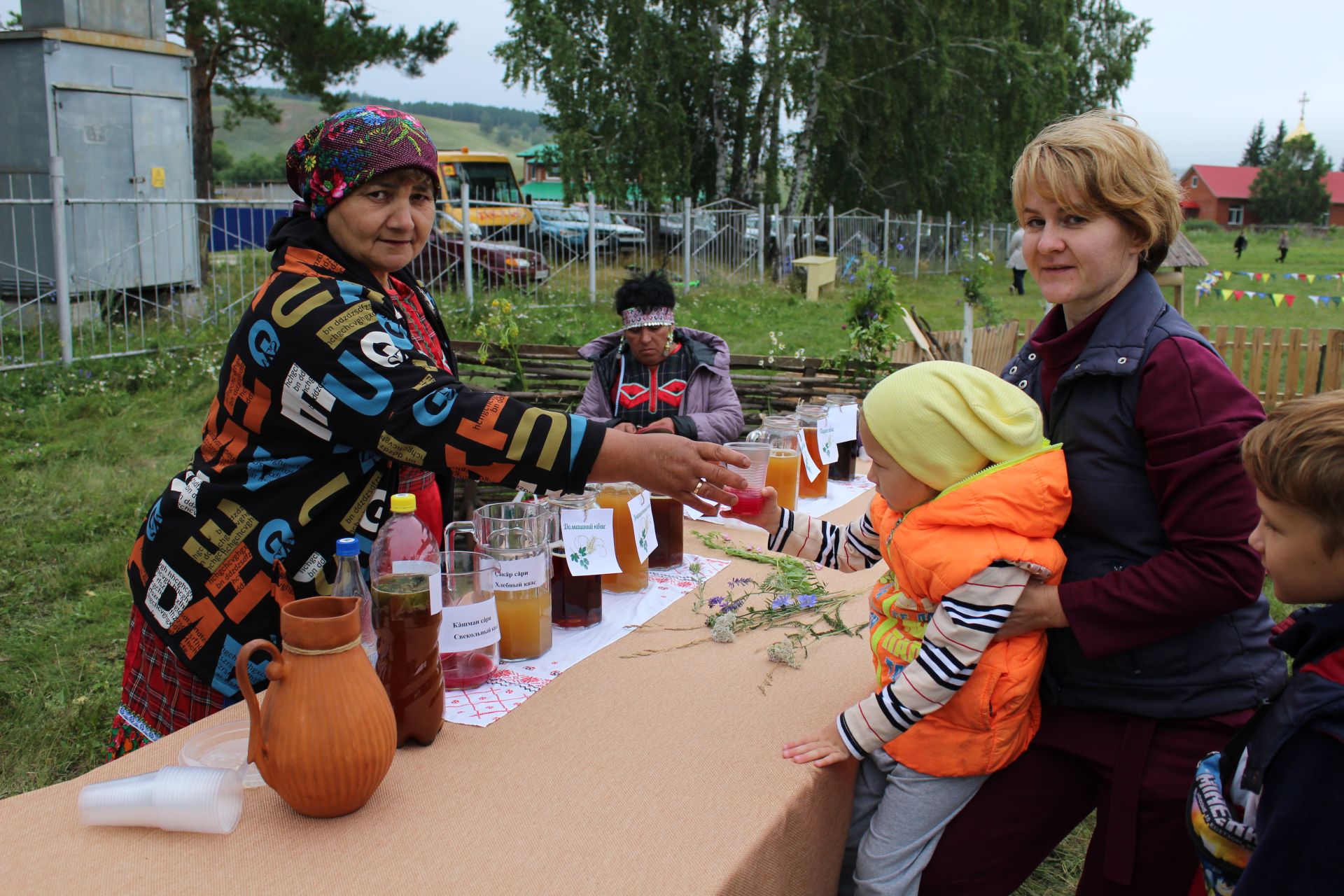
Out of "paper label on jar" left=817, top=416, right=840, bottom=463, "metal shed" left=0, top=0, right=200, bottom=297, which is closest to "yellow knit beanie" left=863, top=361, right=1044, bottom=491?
"paper label on jar" left=817, top=416, right=840, bottom=463

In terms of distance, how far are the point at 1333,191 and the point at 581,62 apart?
7130cm

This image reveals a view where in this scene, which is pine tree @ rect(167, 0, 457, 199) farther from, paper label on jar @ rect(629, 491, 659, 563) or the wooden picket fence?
paper label on jar @ rect(629, 491, 659, 563)

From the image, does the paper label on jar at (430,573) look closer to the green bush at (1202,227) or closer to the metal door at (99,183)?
the metal door at (99,183)

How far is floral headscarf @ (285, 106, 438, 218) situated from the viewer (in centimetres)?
185

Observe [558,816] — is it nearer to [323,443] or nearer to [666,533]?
[323,443]

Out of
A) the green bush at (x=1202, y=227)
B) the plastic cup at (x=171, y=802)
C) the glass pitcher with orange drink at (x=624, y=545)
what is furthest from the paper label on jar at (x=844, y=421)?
the green bush at (x=1202, y=227)

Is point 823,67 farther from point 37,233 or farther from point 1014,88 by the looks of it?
point 37,233

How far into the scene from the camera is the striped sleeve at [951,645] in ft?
5.04

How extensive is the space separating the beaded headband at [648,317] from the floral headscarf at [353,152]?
2036mm

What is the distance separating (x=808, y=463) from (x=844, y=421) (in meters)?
0.32

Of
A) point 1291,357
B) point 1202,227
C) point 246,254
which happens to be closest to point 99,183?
point 246,254

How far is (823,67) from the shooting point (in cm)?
1869

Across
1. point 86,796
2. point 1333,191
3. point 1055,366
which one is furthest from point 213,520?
point 1333,191

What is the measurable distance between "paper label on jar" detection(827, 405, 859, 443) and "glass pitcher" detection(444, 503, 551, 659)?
5.18 ft
